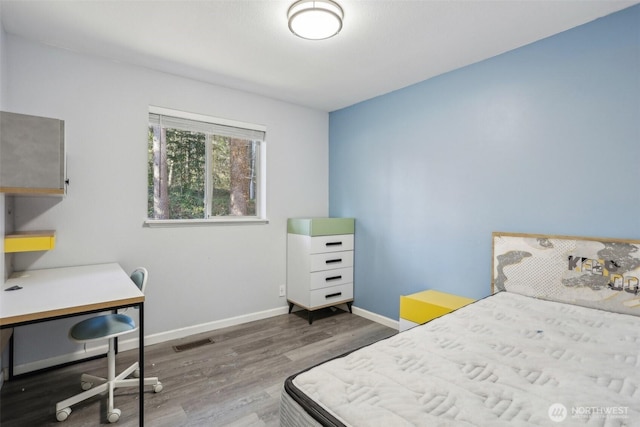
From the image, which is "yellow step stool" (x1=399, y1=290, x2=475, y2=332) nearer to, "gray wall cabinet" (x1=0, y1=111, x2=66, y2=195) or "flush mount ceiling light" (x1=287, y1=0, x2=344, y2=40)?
"flush mount ceiling light" (x1=287, y1=0, x2=344, y2=40)

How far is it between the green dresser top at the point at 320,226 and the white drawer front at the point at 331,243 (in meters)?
0.05

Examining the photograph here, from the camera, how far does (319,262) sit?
3453 millimetres

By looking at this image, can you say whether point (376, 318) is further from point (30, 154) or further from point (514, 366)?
point (30, 154)

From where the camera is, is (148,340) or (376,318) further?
(376,318)

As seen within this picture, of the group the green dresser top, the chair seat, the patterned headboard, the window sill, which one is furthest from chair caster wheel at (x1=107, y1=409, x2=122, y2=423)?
the patterned headboard

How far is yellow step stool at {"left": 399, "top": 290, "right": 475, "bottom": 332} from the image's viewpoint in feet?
8.25

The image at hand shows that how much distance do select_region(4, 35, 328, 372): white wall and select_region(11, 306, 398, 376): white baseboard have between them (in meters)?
0.04

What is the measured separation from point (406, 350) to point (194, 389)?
1573 millimetres

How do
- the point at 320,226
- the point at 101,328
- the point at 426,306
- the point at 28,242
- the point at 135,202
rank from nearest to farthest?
the point at 101,328 → the point at 28,242 → the point at 426,306 → the point at 135,202 → the point at 320,226

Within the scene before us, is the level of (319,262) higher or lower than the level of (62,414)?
higher

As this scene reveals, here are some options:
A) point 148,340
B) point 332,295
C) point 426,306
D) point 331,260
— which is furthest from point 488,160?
point 148,340

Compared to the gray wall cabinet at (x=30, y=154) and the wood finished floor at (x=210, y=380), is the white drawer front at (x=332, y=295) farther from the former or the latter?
the gray wall cabinet at (x=30, y=154)

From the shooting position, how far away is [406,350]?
1380 millimetres

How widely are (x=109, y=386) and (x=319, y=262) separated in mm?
2049
